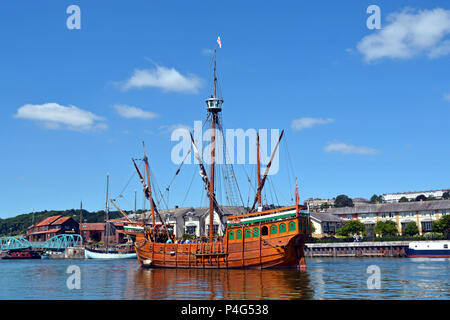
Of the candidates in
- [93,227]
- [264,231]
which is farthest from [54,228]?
[264,231]

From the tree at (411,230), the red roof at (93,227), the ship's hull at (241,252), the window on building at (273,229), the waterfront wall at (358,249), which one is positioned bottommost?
the waterfront wall at (358,249)

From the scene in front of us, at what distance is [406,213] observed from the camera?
119625 millimetres

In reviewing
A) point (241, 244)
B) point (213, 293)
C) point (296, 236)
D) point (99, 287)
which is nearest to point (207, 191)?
point (241, 244)

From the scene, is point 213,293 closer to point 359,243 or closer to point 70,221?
point 359,243

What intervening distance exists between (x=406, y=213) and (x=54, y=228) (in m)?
112

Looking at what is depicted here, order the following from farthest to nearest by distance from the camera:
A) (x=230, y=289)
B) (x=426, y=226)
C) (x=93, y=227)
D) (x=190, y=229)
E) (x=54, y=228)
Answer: (x=93, y=227) < (x=54, y=228) < (x=190, y=229) < (x=426, y=226) < (x=230, y=289)

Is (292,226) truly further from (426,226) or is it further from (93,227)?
(93,227)

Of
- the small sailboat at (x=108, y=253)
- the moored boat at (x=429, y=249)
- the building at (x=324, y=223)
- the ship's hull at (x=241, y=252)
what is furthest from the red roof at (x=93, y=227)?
the moored boat at (x=429, y=249)

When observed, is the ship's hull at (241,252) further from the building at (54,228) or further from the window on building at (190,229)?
the building at (54,228)

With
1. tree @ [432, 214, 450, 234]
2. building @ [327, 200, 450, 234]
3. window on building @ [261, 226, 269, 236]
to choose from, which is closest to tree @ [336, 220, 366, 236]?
building @ [327, 200, 450, 234]

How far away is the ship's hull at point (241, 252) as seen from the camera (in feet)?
168

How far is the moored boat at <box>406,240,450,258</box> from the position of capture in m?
77.7

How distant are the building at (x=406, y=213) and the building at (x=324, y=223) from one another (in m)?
7.72

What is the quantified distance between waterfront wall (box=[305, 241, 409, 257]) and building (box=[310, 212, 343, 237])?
71.1 feet
